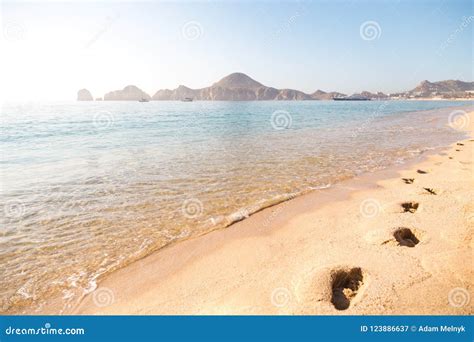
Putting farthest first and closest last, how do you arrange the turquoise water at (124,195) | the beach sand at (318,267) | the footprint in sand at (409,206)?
the footprint in sand at (409,206)
the turquoise water at (124,195)
the beach sand at (318,267)

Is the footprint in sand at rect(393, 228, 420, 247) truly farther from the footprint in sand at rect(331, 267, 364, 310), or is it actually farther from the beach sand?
the footprint in sand at rect(331, 267, 364, 310)

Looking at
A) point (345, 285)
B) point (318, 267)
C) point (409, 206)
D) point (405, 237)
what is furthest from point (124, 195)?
point (409, 206)

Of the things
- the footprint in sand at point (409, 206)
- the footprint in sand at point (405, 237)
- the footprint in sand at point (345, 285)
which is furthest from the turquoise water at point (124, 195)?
the footprint in sand at point (405, 237)

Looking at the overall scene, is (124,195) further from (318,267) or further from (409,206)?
(409,206)

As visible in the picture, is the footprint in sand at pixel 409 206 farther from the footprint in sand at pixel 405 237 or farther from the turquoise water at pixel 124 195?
the turquoise water at pixel 124 195

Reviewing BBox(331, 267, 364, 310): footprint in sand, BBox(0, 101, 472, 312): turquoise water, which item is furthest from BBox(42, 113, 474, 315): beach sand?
BBox(0, 101, 472, 312): turquoise water

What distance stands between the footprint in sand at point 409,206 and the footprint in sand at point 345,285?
340 centimetres

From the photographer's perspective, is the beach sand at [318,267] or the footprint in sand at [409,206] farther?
the footprint in sand at [409,206]

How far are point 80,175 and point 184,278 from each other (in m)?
8.65

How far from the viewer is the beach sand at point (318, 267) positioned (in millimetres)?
3994

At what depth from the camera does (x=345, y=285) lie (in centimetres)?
447

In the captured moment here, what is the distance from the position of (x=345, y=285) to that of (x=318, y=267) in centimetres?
50

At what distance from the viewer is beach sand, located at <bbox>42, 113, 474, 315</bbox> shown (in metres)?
3.99

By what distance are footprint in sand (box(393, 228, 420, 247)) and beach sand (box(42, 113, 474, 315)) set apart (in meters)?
0.02
